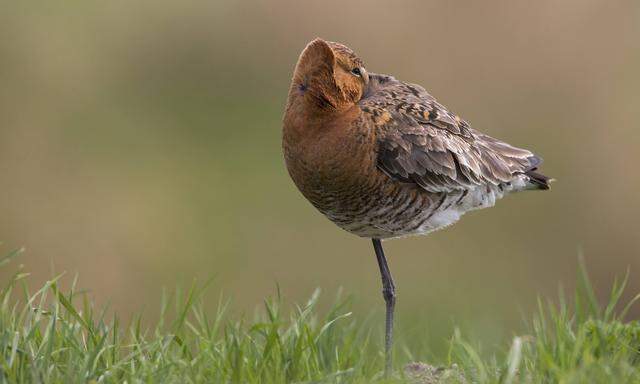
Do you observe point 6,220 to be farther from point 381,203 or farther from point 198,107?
point 381,203

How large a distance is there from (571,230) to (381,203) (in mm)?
6404

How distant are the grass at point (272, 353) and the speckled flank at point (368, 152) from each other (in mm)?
664

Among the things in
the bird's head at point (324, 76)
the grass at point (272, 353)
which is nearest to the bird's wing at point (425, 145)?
the bird's head at point (324, 76)

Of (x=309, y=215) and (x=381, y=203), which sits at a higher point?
(x=381, y=203)

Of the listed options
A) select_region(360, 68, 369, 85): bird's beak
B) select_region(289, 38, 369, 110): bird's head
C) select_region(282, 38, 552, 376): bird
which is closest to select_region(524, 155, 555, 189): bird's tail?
select_region(282, 38, 552, 376): bird

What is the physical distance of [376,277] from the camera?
11.6 meters

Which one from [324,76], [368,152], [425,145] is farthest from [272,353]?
[425,145]

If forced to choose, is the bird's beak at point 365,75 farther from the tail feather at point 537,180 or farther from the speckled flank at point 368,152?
the tail feather at point 537,180

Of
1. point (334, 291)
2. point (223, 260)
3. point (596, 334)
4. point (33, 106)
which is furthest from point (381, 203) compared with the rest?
point (33, 106)

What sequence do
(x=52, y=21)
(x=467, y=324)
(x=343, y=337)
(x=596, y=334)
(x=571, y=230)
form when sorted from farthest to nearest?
(x=52, y=21) → (x=571, y=230) → (x=467, y=324) → (x=343, y=337) → (x=596, y=334)

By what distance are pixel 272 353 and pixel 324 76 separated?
1.64m

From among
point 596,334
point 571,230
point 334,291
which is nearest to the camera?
point 596,334

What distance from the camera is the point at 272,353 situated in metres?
5.26

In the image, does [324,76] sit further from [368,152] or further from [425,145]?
[425,145]
